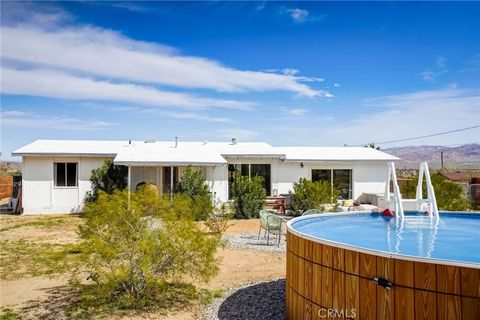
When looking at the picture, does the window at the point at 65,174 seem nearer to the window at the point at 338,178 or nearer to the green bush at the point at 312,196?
the green bush at the point at 312,196

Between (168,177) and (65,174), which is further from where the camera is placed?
(168,177)

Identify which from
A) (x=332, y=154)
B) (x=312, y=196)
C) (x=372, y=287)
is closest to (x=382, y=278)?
(x=372, y=287)

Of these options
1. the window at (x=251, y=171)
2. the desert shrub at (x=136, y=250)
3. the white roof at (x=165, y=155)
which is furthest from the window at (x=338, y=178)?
the desert shrub at (x=136, y=250)

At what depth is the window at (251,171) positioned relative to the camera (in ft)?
74.8

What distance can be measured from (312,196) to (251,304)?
1185 centimetres

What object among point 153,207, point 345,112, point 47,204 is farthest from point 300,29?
point 345,112

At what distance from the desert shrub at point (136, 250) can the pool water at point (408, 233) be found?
213cm

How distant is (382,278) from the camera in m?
4.69

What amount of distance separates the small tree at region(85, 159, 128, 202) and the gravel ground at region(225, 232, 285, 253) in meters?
9.05

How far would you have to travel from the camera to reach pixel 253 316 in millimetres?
6902

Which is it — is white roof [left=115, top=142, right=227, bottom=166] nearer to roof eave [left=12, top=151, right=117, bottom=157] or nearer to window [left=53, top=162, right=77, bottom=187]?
roof eave [left=12, top=151, right=117, bottom=157]

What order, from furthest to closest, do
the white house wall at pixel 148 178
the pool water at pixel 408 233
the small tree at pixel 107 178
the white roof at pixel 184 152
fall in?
the white house wall at pixel 148 178
the small tree at pixel 107 178
the white roof at pixel 184 152
the pool water at pixel 408 233

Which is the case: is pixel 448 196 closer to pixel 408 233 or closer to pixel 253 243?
pixel 253 243

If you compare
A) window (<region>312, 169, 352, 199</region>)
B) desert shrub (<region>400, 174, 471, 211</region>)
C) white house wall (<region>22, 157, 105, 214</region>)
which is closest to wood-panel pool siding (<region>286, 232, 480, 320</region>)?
desert shrub (<region>400, 174, 471, 211</region>)
